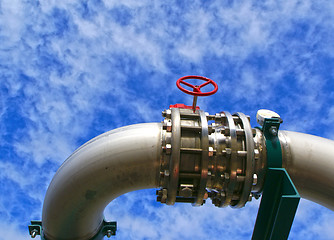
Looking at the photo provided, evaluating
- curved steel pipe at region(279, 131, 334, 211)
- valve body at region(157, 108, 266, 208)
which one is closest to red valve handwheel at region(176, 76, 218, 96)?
valve body at region(157, 108, 266, 208)

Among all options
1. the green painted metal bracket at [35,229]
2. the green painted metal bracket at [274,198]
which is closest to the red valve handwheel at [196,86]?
the green painted metal bracket at [274,198]

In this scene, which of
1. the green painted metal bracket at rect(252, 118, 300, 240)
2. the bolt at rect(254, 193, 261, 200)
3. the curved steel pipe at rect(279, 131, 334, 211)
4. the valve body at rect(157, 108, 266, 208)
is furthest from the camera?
the bolt at rect(254, 193, 261, 200)

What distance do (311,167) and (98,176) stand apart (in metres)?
2.40

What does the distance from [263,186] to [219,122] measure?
0.89 metres

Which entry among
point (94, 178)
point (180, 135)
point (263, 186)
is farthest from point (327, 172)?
point (94, 178)

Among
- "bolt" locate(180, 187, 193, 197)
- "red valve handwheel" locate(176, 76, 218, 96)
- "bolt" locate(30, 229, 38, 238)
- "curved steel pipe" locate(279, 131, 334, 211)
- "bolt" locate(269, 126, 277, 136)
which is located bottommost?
"bolt" locate(30, 229, 38, 238)

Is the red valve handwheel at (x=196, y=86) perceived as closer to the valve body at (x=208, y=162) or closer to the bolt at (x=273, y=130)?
the valve body at (x=208, y=162)

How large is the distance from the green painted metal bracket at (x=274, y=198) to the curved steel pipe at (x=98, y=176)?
4.11ft

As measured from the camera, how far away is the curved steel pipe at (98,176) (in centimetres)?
327

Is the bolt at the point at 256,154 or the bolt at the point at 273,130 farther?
the bolt at the point at 273,130

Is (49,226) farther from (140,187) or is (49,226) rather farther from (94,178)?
(140,187)

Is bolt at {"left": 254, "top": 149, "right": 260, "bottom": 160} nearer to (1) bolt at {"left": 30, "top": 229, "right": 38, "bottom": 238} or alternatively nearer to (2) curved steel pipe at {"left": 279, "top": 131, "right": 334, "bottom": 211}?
(2) curved steel pipe at {"left": 279, "top": 131, "right": 334, "bottom": 211}

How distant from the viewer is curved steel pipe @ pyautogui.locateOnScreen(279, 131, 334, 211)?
3326 millimetres

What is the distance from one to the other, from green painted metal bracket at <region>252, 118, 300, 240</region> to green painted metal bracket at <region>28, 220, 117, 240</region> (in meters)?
1.85
